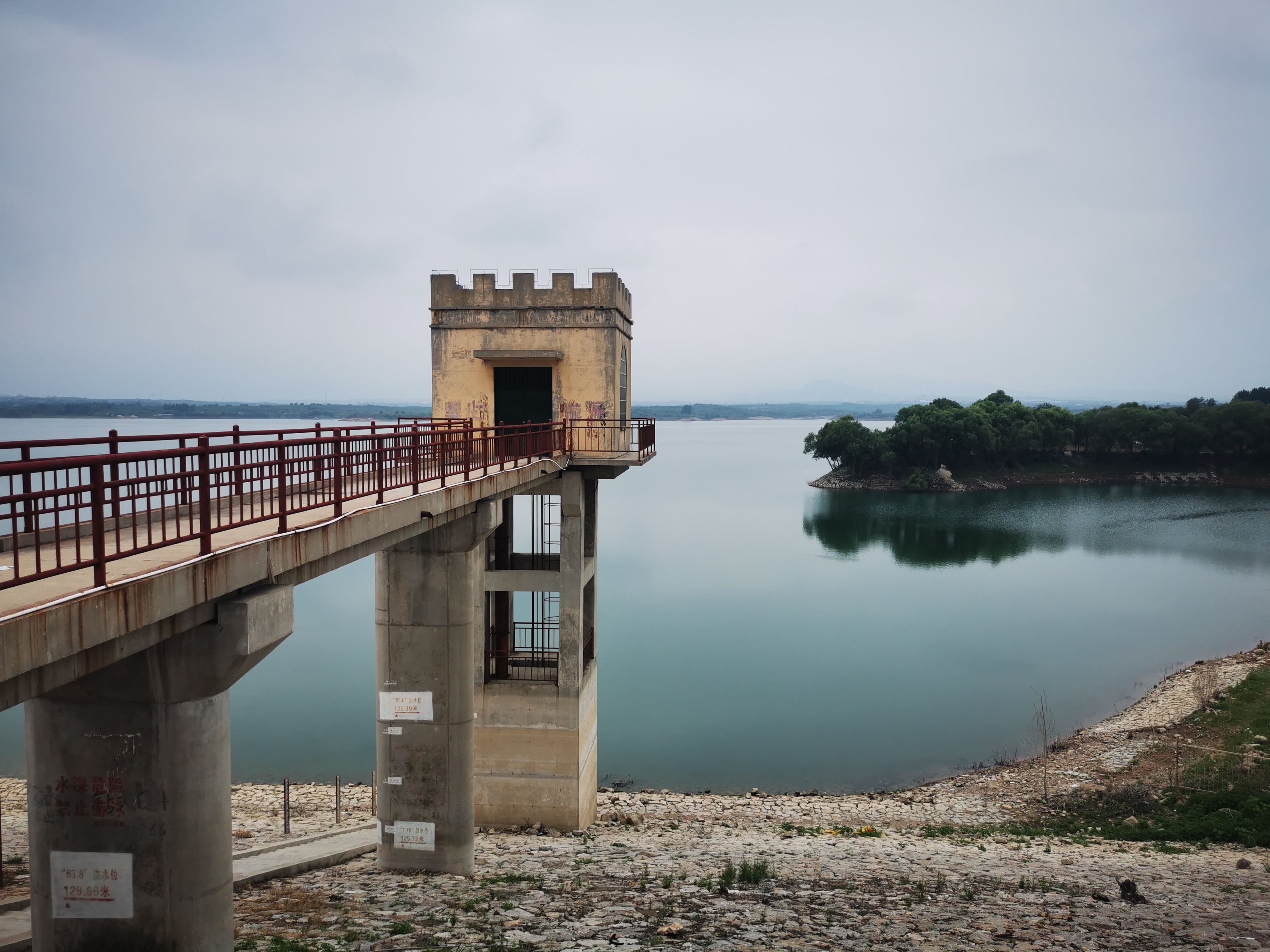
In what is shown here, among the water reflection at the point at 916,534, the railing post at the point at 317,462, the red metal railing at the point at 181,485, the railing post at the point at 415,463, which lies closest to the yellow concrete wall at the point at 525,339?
the red metal railing at the point at 181,485

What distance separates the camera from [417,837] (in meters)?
14.4

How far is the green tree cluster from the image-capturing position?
89.8 metres

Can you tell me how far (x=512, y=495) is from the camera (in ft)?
55.2

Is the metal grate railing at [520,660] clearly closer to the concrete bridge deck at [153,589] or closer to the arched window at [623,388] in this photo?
the arched window at [623,388]

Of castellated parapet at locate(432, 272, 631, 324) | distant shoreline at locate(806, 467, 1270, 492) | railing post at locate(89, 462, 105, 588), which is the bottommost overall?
distant shoreline at locate(806, 467, 1270, 492)

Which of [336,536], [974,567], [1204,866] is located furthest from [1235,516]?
[336,536]

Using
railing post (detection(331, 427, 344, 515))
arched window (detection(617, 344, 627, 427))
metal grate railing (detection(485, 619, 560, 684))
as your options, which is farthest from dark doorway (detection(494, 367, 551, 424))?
railing post (detection(331, 427, 344, 515))

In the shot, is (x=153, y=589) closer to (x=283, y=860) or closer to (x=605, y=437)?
(x=283, y=860)

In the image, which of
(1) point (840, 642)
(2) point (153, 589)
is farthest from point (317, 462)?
(1) point (840, 642)

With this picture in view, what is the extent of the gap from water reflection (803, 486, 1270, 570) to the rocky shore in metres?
37.7

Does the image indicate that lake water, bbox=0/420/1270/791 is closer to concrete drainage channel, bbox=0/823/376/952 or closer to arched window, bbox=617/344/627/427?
concrete drainage channel, bbox=0/823/376/952

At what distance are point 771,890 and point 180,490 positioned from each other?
9.73 meters

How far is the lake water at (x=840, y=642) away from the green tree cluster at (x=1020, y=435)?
1914 cm

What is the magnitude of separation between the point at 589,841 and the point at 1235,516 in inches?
Answer: 2834
